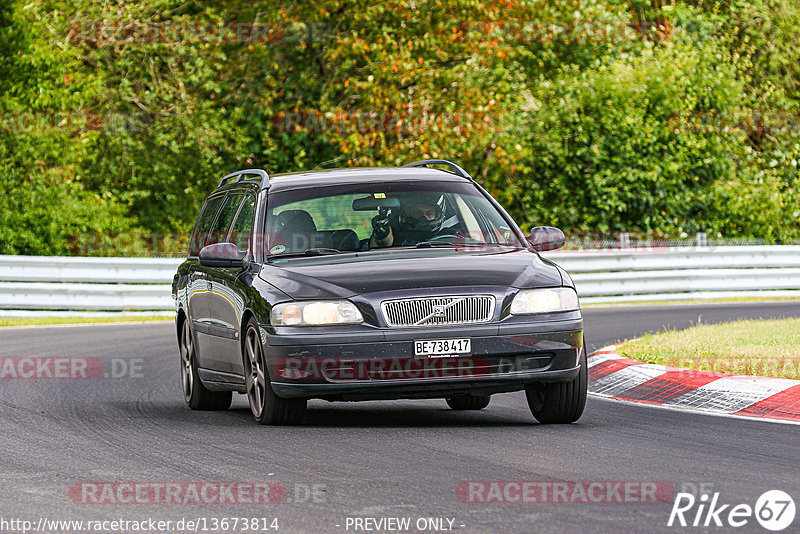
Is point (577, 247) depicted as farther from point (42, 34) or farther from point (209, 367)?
point (209, 367)

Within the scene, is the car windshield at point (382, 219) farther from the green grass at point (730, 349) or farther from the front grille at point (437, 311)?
the green grass at point (730, 349)

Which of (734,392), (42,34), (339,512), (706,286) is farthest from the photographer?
(42,34)

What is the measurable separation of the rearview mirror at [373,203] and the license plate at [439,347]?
5.61ft

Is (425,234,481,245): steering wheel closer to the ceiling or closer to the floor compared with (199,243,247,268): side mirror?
closer to the ceiling

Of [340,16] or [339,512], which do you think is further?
[340,16]

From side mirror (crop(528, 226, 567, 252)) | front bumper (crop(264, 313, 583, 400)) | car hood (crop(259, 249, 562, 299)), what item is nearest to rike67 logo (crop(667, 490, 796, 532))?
front bumper (crop(264, 313, 583, 400))

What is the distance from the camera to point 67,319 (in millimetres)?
22250

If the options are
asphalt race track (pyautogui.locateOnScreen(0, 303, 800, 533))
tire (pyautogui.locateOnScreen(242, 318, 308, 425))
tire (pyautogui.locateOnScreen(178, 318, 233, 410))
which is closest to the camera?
asphalt race track (pyautogui.locateOnScreen(0, 303, 800, 533))

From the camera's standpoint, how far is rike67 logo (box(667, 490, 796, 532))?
595cm

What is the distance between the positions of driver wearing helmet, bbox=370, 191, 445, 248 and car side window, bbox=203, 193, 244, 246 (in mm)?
1496

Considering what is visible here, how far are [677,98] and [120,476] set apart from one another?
25.5 meters

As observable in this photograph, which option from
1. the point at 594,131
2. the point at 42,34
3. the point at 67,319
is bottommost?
the point at 67,319

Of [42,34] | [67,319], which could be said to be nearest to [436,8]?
[42,34]

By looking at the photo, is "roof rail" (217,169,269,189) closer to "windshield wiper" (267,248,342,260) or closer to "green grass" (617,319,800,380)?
"windshield wiper" (267,248,342,260)
